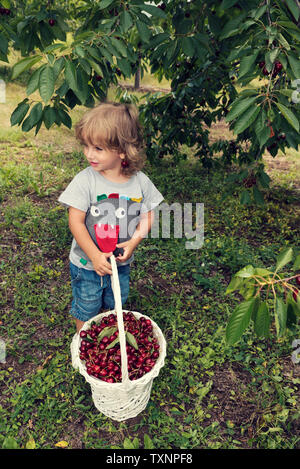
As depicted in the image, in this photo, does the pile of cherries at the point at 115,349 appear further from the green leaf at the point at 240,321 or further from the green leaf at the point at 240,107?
the green leaf at the point at 240,107

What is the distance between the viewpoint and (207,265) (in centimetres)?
306

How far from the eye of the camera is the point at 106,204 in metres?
1.82

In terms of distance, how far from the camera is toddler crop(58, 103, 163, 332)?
5.44 ft

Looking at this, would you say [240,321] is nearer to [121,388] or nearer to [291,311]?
[291,311]

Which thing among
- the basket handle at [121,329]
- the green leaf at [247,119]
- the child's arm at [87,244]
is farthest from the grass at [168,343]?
the green leaf at [247,119]

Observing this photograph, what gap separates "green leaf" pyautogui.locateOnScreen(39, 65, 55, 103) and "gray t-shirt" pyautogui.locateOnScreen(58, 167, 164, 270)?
0.48 meters

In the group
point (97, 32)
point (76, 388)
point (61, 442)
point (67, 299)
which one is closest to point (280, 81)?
point (97, 32)

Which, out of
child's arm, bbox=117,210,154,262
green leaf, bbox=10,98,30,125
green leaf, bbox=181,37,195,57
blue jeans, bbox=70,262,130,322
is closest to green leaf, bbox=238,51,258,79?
green leaf, bbox=181,37,195,57

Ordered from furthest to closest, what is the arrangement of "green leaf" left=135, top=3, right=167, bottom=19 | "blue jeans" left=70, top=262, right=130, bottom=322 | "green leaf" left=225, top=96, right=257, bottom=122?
"blue jeans" left=70, top=262, right=130, bottom=322
"green leaf" left=135, top=3, right=167, bottom=19
"green leaf" left=225, top=96, right=257, bottom=122

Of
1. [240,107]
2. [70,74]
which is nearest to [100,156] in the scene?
[70,74]

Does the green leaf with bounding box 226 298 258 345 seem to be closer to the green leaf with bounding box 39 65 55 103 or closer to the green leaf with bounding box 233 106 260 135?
the green leaf with bounding box 233 106 260 135
